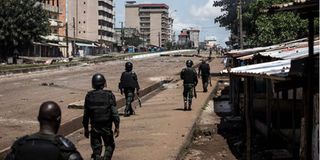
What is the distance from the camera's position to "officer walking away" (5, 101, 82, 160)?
396 cm

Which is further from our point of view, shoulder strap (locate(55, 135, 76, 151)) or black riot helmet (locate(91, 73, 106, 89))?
black riot helmet (locate(91, 73, 106, 89))

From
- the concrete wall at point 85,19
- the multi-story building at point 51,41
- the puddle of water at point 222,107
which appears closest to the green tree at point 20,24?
the multi-story building at point 51,41

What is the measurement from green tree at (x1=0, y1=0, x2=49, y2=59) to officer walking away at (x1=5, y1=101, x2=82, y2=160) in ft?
177

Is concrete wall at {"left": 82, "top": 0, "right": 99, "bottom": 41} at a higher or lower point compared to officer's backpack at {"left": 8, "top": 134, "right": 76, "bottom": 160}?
higher

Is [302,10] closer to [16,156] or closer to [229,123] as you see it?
[16,156]

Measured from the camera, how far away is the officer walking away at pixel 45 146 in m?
3.96

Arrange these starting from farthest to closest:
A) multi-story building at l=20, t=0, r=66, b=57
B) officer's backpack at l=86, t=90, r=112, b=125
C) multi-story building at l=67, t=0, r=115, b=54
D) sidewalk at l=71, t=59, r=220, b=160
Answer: multi-story building at l=67, t=0, r=115, b=54, multi-story building at l=20, t=0, r=66, b=57, sidewalk at l=71, t=59, r=220, b=160, officer's backpack at l=86, t=90, r=112, b=125

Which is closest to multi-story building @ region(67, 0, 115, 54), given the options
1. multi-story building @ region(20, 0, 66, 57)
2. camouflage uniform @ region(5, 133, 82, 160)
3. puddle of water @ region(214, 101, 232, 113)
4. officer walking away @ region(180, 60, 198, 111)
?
multi-story building @ region(20, 0, 66, 57)

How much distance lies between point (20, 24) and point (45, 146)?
55.6 m

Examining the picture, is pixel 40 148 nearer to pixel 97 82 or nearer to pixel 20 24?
pixel 97 82

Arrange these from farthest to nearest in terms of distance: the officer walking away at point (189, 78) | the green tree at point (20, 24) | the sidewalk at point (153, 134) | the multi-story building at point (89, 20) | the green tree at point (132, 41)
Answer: the green tree at point (132, 41) → the multi-story building at point (89, 20) → the green tree at point (20, 24) → the officer walking away at point (189, 78) → the sidewalk at point (153, 134)

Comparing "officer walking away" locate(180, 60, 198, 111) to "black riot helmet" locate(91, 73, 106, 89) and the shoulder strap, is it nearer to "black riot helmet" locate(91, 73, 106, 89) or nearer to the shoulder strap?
"black riot helmet" locate(91, 73, 106, 89)

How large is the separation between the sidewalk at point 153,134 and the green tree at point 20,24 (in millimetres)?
39621

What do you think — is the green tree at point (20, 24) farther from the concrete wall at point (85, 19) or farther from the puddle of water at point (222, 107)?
the concrete wall at point (85, 19)
